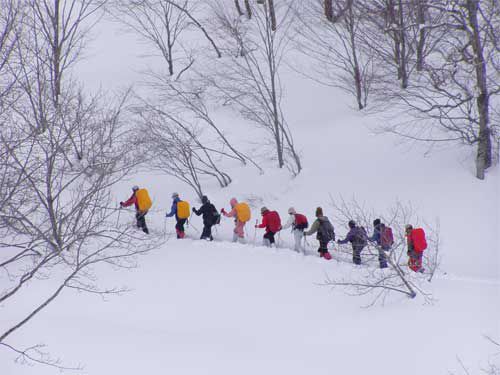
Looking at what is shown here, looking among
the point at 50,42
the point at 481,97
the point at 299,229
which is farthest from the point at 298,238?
the point at 50,42

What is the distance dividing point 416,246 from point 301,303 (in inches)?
116

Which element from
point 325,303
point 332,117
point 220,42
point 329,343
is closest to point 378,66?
point 332,117

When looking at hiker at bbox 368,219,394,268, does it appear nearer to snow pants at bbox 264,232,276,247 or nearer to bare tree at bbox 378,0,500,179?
snow pants at bbox 264,232,276,247

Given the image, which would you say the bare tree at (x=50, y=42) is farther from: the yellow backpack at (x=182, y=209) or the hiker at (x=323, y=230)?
the hiker at (x=323, y=230)

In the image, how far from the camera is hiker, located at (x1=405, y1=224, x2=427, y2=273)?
10766mm

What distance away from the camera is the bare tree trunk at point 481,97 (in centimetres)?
1288

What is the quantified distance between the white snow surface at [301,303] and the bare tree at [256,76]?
192 centimetres

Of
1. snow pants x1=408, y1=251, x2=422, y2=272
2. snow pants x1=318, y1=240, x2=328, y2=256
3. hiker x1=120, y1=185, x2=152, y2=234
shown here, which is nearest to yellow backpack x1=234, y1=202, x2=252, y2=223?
snow pants x1=318, y1=240, x2=328, y2=256

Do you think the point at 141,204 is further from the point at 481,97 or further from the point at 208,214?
the point at 481,97

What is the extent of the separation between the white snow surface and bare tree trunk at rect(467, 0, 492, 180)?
1.69 feet

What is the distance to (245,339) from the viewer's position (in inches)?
385

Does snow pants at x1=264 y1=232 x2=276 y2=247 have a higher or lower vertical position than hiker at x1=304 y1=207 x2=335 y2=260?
lower

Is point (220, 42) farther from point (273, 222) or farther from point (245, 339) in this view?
point (245, 339)

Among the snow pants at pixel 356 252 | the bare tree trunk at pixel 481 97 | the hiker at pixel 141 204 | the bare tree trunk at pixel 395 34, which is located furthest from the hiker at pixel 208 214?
the bare tree trunk at pixel 395 34
